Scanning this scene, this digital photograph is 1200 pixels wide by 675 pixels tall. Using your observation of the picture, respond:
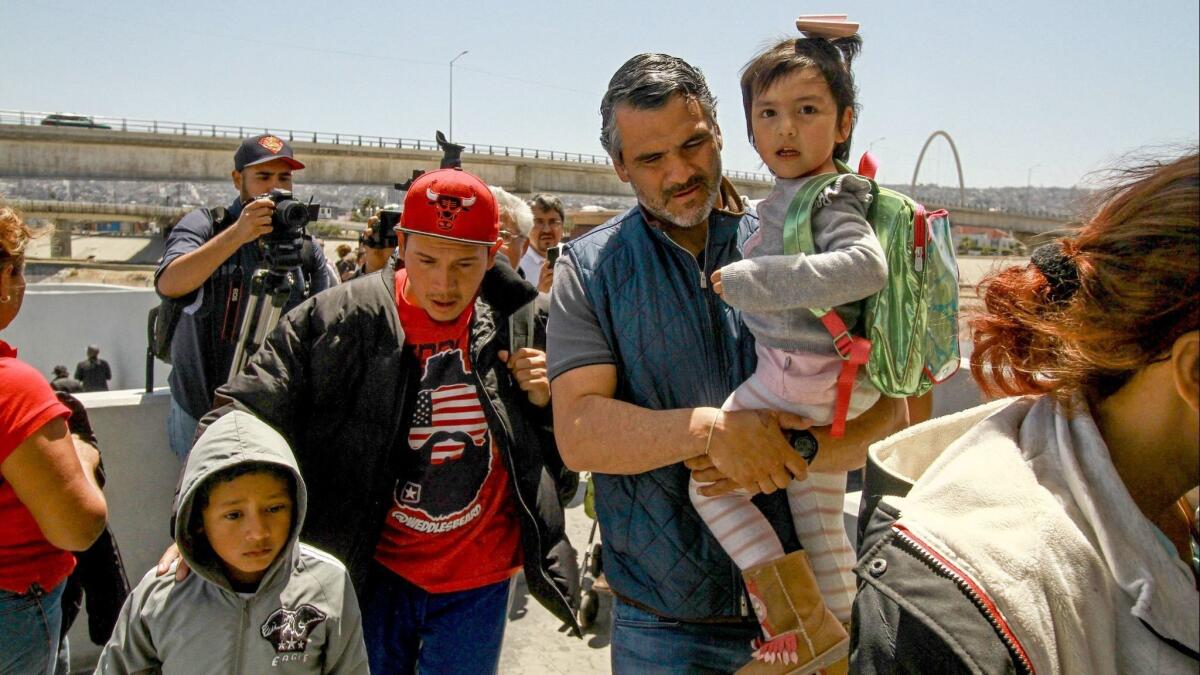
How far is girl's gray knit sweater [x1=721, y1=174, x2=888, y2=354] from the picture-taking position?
173cm

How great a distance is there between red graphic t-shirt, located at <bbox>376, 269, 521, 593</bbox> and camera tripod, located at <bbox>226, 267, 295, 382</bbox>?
972 millimetres

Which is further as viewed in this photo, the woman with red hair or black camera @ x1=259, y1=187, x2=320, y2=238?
black camera @ x1=259, y1=187, x2=320, y2=238

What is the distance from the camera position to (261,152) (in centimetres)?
402

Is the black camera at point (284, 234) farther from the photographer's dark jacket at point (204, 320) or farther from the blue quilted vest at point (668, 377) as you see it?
the blue quilted vest at point (668, 377)

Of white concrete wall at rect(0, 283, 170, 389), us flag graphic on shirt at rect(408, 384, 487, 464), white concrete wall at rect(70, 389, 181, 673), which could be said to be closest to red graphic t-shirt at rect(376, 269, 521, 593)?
us flag graphic on shirt at rect(408, 384, 487, 464)

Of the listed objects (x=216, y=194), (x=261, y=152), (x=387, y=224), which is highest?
(x=216, y=194)

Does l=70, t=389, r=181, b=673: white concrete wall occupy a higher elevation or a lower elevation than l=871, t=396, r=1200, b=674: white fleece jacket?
lower

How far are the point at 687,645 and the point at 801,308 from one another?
2.84ft

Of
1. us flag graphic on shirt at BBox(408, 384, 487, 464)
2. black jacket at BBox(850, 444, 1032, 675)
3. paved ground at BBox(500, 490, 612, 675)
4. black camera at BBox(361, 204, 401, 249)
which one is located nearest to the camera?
black jacket at BBox(850, 444, 1032, 675)

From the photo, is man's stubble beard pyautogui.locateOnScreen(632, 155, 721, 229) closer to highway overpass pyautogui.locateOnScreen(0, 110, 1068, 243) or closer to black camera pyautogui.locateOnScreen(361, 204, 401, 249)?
black camera pyautogui.locateOnScreen(361, 204, 401, 249)

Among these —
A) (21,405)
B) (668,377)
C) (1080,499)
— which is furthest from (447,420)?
(1080,499)

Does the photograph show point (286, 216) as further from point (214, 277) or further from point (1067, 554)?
point (1067, 554)

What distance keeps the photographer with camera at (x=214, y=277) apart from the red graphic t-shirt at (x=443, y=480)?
111 cm

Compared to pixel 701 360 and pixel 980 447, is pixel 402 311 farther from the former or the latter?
pixel 980 447
